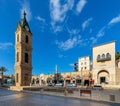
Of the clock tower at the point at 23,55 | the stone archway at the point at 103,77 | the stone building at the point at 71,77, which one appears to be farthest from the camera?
the stone building at the point at 71,77

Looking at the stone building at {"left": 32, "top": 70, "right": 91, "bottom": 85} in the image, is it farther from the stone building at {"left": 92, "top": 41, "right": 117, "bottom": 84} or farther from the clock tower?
the clock tower

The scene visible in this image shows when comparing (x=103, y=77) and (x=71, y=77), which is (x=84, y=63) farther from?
(x=103, y=77)

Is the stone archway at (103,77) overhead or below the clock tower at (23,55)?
below

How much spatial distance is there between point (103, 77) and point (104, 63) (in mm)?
4761

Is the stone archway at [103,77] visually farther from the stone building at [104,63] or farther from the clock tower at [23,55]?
the clock tower at [23,55]

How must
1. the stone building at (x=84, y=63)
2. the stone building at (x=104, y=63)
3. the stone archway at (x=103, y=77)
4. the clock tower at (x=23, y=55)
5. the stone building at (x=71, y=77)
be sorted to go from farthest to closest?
1. the stone building at (x=84, y=63)
2. the stone building at (x=71, y=77)
3. the stone archway at (x=103, y=77)
4. the stone building at (x=104, y=63)
5. the clock tower at (x=23, y=55)

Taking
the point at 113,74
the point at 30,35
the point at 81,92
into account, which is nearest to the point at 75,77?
the point at 113,74

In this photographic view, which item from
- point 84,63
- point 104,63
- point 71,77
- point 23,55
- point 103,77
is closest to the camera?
point 23,55

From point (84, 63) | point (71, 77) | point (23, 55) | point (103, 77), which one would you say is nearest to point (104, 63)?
point (103, 77)

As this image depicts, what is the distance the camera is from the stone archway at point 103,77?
196 feet

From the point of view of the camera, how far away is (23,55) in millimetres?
54219

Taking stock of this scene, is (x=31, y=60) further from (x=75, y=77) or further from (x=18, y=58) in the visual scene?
(x=75, y=77)

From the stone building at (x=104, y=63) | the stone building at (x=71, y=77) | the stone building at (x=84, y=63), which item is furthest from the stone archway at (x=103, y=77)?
the stone building at (x=84, y=63)

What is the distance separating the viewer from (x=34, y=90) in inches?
1581
